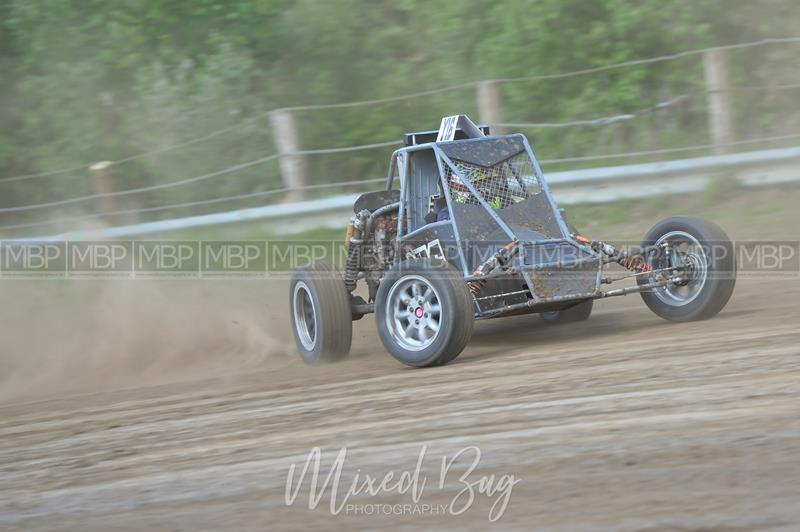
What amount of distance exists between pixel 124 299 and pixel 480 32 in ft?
25.9

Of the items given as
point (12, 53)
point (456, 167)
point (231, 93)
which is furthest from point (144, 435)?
point (12, 53)

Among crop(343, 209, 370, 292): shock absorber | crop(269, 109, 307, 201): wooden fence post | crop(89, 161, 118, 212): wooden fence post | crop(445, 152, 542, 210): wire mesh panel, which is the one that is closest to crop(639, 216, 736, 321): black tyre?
crop(445, 152, 542, 210): wire mesh panel

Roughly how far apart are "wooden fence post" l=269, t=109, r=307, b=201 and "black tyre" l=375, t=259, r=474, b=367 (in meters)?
6.26

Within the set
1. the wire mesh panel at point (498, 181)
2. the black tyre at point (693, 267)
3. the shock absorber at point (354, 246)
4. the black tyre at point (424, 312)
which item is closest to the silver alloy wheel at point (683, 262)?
the black tyre at point (693, 267)

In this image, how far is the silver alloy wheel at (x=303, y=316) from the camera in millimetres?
7617

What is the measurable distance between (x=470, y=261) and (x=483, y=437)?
8.30 ft

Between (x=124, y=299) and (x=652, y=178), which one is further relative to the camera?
(x=652, y=178)

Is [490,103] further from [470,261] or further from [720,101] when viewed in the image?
[470,261]

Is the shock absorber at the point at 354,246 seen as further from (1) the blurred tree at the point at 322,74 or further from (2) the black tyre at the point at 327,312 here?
(1) the blurred tree at the point at 322,74

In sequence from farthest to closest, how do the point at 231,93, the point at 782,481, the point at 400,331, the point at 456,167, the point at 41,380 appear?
the point at 231,93
the point at 41,380
the point at 456,167
the point at 400,331
the point at 782,481

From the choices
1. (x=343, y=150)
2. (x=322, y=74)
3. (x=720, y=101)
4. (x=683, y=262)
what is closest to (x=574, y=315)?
(x=683, y=262)

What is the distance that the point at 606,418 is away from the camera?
14.9 feet

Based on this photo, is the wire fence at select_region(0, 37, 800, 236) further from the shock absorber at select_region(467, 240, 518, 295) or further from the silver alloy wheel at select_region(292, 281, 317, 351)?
the shock absorber at select_region(467, 240, 518, 295)

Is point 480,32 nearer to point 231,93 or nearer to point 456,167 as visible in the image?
point 231,93
